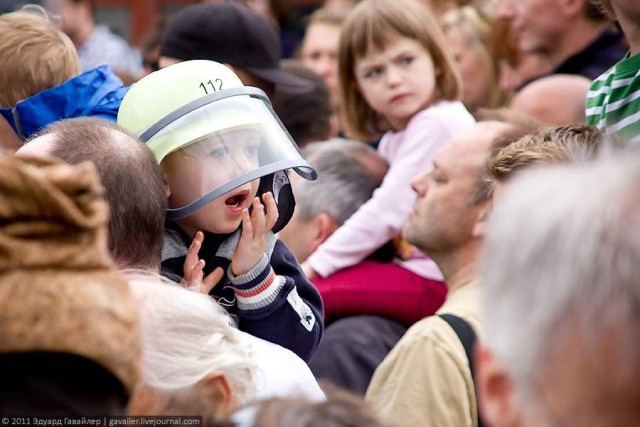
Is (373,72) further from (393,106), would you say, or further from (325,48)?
(325,48)

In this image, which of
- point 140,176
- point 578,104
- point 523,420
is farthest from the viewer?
point 578,104

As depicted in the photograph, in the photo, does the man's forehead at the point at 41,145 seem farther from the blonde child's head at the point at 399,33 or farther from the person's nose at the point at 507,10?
the person's nose at the point at 507,10

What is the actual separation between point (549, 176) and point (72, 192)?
629 millimetres

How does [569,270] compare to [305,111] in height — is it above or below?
above

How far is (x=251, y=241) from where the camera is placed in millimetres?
2484

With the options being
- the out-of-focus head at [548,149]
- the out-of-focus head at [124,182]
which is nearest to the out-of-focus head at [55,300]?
the out-of-focus head at [124,182]

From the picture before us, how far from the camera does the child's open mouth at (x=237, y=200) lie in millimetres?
2505

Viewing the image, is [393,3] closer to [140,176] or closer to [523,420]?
[140,176]

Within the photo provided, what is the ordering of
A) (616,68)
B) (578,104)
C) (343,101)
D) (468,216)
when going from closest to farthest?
(616,68), (468,216), (578,104), (343,101)

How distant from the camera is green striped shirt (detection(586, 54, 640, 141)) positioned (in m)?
2.71

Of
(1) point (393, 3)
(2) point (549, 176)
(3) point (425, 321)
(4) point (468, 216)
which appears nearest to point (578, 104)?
(1) point (393, 3)

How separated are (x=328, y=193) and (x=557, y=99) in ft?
3.20

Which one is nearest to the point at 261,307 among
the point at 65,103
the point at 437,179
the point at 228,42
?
the point at 65,103

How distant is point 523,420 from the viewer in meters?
1.36
